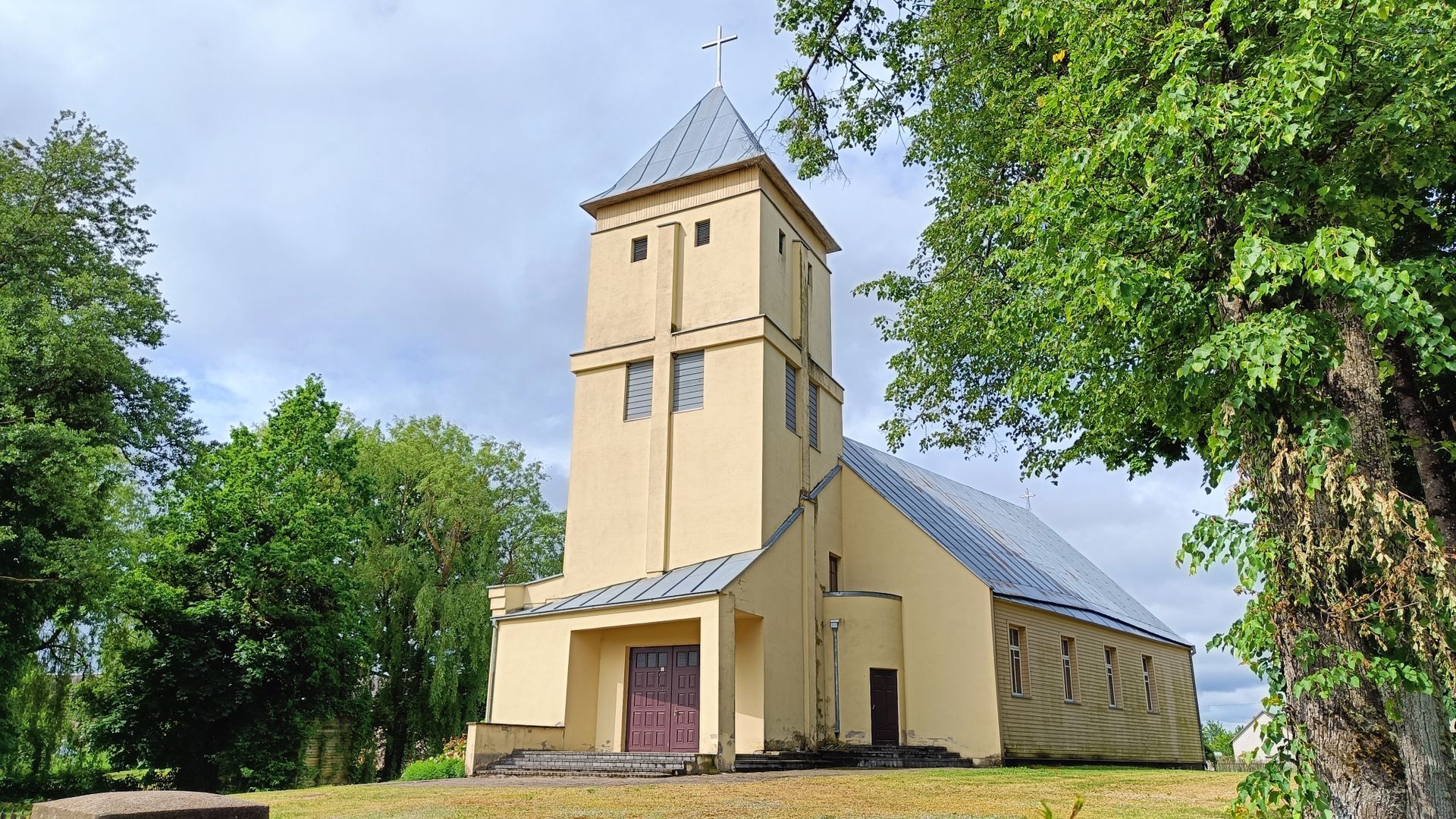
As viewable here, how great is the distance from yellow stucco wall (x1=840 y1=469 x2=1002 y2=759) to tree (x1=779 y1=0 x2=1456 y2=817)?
517 inches

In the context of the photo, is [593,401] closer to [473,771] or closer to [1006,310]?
[473,771]

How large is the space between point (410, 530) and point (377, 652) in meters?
4.35

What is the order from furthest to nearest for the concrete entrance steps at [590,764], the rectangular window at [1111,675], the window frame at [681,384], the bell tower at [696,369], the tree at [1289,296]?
1. the rectangular window at [1111,675]
2. the window frame at [681,384]
3. the bell tower at [696,369]
4. the concrete entrance steps at [590,764]
5. the tree at [1289,296]

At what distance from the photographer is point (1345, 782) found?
677 centimetres

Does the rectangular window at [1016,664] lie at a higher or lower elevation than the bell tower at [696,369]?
lower

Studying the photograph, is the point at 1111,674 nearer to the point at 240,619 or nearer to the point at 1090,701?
the point at 1090,701

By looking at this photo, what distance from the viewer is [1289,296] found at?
7.84 metres

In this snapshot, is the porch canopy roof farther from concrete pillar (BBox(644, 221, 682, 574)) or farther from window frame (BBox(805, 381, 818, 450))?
window frame (BBox(805, 381, 818, 450))

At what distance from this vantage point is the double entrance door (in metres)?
21.3

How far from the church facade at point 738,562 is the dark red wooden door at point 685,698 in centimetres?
6

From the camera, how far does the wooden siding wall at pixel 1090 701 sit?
23609mm

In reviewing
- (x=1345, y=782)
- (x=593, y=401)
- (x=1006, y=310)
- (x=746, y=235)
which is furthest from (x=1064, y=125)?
(x=593, y=401)

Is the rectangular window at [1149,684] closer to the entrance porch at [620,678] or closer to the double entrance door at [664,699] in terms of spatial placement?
the entrance porch at [620,678]

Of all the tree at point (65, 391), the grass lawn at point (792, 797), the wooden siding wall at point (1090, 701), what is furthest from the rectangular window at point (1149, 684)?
the tree at point (65, 391)
